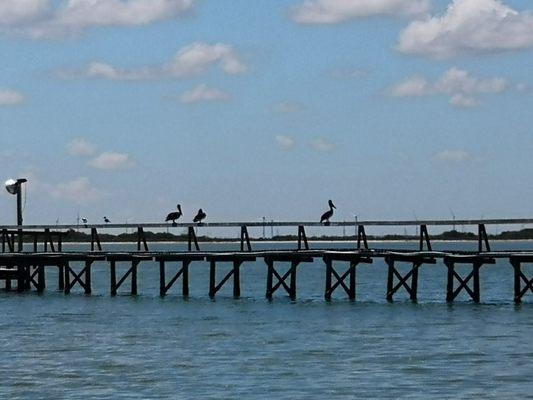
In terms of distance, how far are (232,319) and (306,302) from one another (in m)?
8.94

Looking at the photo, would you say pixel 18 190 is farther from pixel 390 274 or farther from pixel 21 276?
pixel 390 274

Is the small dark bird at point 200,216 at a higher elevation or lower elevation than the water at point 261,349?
higher

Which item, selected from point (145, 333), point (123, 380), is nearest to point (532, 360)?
point (123, 380)

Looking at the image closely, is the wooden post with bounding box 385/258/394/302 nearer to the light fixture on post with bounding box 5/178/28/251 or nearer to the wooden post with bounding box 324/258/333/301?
the wooden post with bounding box 324/258/333/301

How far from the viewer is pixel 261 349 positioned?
41.4m

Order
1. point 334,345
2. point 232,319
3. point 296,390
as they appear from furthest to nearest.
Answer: point 232,319, point 334,345, point 296,390

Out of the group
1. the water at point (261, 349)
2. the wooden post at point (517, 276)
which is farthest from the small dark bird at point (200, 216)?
the wooden post at point (517, 276)

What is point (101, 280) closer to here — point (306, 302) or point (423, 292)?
point (423, 292)

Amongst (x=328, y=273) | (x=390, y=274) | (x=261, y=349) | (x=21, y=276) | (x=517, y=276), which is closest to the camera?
(x=261, y=349)

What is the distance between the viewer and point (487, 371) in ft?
118

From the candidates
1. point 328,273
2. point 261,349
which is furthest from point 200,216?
point 261,349

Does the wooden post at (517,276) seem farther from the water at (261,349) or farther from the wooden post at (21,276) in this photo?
the wooden post at (21,276)

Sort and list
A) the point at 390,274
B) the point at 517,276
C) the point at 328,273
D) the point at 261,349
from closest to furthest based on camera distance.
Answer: the point at 261,349 → the point at 517,276 → the point at 390,274 → the point at 328,273

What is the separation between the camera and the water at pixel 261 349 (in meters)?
33.5
